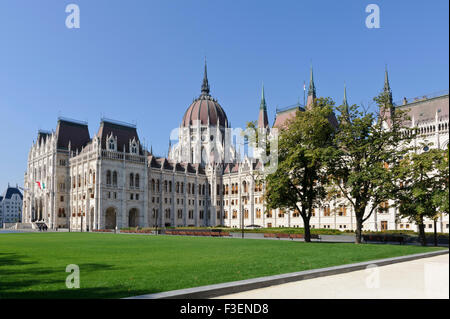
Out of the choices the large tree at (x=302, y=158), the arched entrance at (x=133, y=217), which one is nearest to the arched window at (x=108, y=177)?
the arched entrance at (x=133, y=217)

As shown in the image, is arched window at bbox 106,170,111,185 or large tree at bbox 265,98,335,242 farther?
arched window at bbox 106,170,111,185

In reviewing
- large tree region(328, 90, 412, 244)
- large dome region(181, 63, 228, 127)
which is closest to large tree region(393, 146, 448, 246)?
large tree region(328, 90, 412, 244)

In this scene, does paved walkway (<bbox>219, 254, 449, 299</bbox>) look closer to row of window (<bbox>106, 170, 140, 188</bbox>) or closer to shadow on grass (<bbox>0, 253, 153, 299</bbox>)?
shadow on grass (<bbox>0, 253, 153, 299</bbox>)

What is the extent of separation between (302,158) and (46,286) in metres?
25.4

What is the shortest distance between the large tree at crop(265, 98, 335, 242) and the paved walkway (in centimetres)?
1947

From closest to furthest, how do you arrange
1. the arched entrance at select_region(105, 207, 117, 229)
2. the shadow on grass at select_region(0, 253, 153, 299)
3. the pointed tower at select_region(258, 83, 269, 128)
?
the shadow on grass at select_region(0, 253, 153, 299) < the arched entrance at select_region(105, 207, 117, 229) < the pointed tower at select_region(258, 83, 269, 128)

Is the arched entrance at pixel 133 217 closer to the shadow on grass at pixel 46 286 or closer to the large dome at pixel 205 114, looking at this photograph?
the large dome at pixel 205 114

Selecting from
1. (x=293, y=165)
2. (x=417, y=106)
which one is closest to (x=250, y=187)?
(x=417, y=106)

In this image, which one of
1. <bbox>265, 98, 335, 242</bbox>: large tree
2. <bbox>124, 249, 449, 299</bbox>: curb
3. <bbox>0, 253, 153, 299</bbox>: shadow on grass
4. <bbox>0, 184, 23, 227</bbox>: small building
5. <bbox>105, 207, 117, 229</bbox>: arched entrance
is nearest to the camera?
<bbox>124, 249, 449, 299</bbox>: curb

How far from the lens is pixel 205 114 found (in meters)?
118

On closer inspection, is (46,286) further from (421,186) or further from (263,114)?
(263,114)

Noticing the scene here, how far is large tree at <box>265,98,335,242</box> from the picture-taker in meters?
33.6

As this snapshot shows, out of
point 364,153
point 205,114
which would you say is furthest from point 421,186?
point 205,114

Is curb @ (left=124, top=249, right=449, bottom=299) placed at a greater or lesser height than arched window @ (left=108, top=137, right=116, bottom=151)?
lesser
